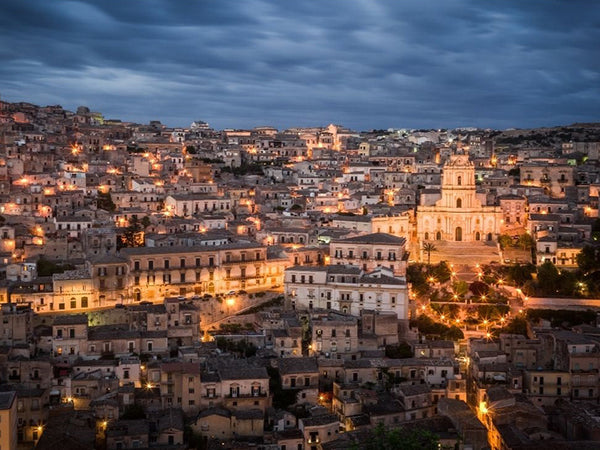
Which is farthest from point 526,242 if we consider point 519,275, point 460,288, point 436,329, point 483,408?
point 483,408

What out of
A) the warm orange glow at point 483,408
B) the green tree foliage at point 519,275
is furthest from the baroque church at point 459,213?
the warm orange glow at point 483,408

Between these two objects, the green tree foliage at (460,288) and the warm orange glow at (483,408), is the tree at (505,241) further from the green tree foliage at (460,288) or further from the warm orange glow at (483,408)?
the warm orange glow at (483,408)

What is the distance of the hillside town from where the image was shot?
2544cm

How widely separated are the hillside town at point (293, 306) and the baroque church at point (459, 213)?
0.40ft

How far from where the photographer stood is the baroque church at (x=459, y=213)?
43969mm

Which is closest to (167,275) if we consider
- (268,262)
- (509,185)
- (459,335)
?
(268,262)

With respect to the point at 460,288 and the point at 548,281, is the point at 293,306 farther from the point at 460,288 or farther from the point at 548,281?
the point at 548,281

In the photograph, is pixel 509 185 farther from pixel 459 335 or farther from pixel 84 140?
pixel 84 140

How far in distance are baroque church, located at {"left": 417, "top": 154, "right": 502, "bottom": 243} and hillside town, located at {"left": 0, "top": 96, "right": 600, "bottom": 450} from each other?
0.40 ft

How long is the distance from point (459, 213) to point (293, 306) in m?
13.7

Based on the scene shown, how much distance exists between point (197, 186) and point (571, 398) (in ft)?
89.4

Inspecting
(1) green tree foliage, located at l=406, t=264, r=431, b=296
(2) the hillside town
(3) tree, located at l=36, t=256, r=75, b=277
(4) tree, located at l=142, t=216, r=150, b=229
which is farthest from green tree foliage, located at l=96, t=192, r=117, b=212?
(1) green tree foliage, located at l=406, t=264, r=431, b=296

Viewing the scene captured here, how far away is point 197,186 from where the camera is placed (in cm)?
4922

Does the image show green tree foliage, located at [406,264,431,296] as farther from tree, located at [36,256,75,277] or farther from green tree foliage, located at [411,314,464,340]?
tree, located at [36,256,75,277]
